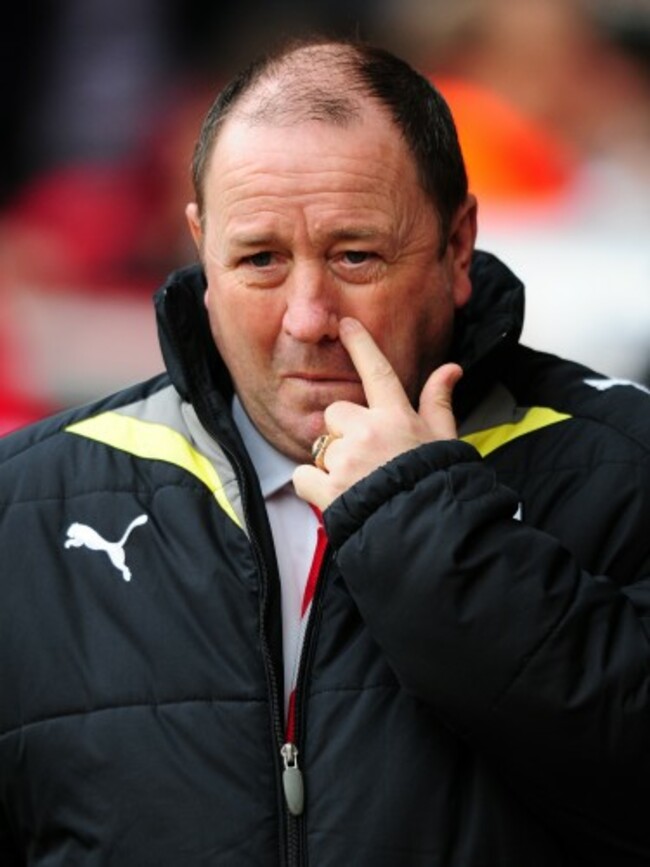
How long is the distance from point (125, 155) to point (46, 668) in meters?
2.28

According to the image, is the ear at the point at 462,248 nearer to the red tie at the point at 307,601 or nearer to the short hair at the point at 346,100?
the short hair at the point at 346,100

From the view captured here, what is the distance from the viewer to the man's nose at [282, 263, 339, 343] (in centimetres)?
247

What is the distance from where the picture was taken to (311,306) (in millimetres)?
Answer: 2482

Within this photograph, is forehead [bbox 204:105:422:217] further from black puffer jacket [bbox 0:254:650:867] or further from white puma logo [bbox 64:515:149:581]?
white puma logo [bbox 64:515:149:581]

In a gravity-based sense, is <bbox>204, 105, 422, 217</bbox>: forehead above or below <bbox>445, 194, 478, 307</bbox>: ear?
above

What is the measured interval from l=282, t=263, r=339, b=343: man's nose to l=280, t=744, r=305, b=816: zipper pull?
0.58 metres

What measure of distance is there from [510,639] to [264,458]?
650 mm

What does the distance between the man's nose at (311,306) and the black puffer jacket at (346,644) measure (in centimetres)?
19

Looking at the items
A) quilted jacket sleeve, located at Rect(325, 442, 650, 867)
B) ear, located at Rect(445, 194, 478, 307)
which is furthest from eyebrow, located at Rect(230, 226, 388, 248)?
quilted jacket sleeve, located at Rect(325, 442, 650, 867)

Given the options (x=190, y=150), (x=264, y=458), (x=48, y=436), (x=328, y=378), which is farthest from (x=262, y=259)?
(x=190, y=150)

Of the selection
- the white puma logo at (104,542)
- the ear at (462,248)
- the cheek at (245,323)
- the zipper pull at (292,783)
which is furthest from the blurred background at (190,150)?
the zipper pull at (292,783)

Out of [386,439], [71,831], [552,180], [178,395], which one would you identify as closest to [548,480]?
[386,439]

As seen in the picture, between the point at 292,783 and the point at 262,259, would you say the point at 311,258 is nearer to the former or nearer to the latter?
the point at 262,259

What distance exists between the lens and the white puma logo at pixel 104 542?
96.5 inches
